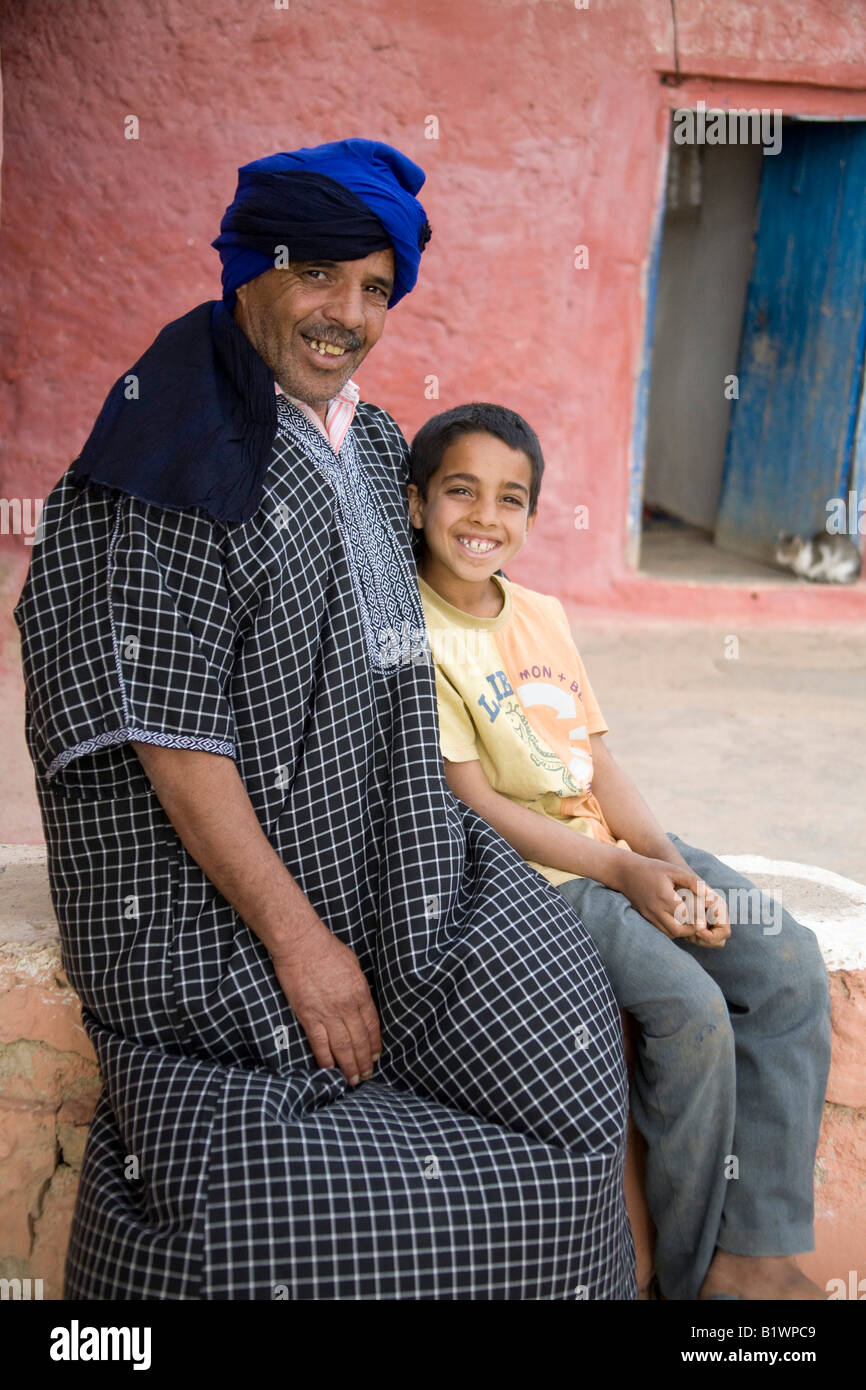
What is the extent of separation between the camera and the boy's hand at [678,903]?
6.32ft

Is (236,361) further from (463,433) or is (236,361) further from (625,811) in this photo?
(625,811)

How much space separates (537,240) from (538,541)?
1.35 meters

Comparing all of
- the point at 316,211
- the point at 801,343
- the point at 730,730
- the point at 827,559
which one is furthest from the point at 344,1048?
the point at 801,343

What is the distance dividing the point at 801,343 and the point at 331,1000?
6.04 metres

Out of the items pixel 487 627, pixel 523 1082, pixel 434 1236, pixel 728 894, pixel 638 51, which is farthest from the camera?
pixel 638 51

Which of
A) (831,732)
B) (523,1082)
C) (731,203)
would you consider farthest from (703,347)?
(523,1082)

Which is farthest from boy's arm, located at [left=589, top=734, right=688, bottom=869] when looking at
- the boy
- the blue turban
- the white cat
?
the white cat

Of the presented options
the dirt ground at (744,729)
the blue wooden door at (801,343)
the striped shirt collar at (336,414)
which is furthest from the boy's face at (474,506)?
the blue wooden door at (801,343)

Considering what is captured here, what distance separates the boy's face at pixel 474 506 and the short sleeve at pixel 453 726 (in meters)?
0.21

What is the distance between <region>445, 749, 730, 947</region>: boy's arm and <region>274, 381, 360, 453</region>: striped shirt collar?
0.56m

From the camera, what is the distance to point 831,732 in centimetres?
512

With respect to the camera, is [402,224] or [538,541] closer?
[402,224]

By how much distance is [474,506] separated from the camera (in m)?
2.13

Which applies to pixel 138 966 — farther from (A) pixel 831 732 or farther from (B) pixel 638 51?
(B) pixel 638 51
